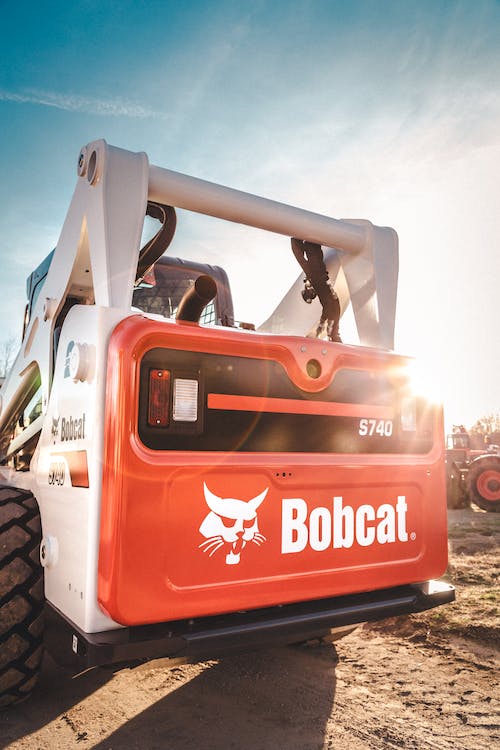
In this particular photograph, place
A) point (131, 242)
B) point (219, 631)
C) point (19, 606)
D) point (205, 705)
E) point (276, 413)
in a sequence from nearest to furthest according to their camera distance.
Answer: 1. point (219, 631)
2. point (19, 606)
3. point (276, 413)
4. point (131, 242)
5. point (205, 705)

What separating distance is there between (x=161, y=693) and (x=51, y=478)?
3.96ft

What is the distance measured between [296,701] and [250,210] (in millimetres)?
2315

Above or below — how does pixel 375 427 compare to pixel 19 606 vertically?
above

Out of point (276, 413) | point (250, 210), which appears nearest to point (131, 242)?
point (250, 210)

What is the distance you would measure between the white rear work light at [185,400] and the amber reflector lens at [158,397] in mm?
36

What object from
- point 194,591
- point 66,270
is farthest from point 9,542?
point 66,270

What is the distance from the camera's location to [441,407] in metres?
2.85

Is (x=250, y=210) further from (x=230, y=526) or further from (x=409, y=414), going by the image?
(x=230, y=526)

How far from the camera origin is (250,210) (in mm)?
2848

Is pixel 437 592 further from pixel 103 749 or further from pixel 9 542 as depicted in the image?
pixel 9 542

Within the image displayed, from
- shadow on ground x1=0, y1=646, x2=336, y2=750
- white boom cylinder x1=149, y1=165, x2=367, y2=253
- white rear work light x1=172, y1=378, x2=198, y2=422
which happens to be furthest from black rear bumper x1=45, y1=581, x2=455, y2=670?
white boom cylinder x1=149, y1=165, x2=367, y2=253

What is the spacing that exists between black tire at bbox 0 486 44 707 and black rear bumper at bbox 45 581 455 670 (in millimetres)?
70

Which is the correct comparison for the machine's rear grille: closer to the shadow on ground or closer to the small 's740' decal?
the small 's740' decal

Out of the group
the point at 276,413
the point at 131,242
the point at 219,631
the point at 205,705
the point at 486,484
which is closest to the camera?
the point at 219,631
